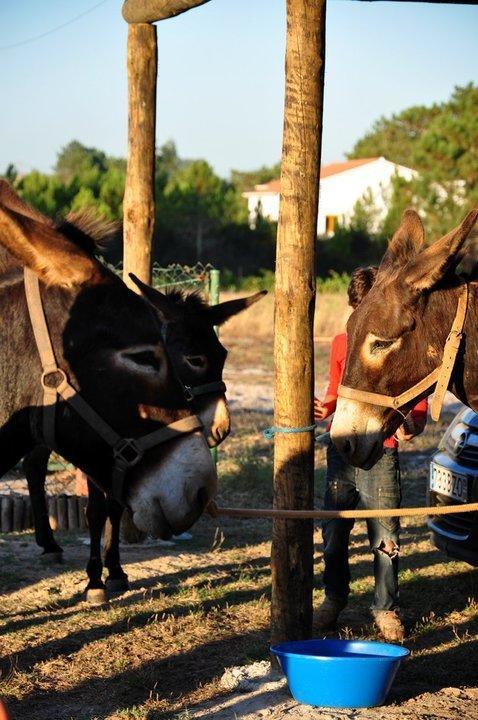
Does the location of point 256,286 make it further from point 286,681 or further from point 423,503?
point 286,681

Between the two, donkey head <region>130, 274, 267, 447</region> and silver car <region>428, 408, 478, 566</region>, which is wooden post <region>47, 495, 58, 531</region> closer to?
donkey head <region>130, 274, 267, 447</region>

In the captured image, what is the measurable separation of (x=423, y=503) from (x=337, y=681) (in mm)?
6020

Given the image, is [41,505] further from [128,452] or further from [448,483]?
[128,452]

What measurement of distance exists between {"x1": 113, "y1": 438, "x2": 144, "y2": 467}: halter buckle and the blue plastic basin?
1.94 meters

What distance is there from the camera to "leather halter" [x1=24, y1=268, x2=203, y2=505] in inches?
137

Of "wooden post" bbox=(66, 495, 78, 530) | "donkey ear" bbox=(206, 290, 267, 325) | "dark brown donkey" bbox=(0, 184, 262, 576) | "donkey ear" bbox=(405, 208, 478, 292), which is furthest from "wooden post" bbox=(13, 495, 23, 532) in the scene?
"dark brown donkey" bbox=(0, 184, 262, 576)

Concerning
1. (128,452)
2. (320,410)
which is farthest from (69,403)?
(320,410)

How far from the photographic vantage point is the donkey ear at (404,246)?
5348mm

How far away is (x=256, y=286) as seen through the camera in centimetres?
3759

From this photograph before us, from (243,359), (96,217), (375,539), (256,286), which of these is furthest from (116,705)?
(256,286)

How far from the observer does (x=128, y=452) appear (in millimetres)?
3482

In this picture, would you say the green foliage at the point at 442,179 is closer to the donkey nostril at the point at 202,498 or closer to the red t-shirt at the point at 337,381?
the red t-shirt at the point at 337,381

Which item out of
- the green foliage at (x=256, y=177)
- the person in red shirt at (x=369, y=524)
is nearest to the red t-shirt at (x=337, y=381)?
the person in red shirt at (x=369, y=524)

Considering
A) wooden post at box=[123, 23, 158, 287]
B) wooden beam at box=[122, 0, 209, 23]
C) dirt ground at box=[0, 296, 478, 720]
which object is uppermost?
wooden beam at box=[122, 0, 209, 23]
